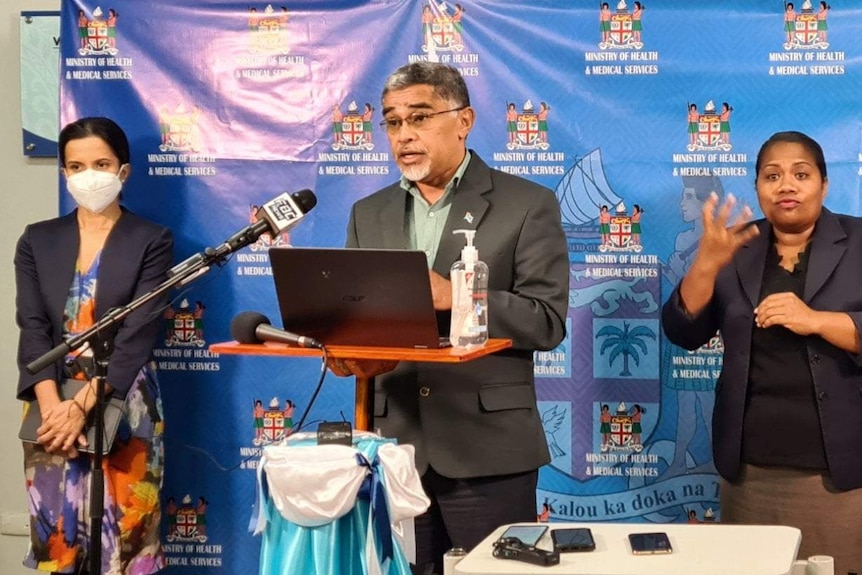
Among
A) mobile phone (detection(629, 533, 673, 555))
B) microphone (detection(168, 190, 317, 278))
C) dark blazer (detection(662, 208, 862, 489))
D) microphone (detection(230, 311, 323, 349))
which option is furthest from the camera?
dark blazer (detection(662, 208, 862, 489))

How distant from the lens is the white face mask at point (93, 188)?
4082 mm

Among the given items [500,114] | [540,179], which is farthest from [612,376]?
[500,114]

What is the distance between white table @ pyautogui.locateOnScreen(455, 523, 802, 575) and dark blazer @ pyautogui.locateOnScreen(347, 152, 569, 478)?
574mm

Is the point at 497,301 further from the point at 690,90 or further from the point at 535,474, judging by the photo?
the point at 690,90

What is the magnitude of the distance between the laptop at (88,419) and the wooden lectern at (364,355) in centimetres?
149

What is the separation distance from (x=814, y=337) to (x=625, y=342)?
3.06 feet

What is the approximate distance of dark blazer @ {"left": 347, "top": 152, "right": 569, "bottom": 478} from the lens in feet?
9.66

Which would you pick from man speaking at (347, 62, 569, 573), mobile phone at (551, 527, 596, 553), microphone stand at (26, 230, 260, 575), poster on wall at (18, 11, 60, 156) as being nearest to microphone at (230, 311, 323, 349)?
microphone stand at (26, 230, 260, 575)

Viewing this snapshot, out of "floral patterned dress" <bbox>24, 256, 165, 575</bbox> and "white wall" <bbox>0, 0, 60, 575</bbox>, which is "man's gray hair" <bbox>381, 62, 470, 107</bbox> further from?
"white wall" <bbox>0, 0, 60, 575</bbox>

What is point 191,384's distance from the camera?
4539 mm

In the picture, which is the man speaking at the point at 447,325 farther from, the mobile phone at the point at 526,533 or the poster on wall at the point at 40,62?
the poster on wall at the point at 40,62

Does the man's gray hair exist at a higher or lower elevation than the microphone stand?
higher

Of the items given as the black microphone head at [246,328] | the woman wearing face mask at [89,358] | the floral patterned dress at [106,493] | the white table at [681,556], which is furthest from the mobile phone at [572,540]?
the floral patterned dress at [106,493]

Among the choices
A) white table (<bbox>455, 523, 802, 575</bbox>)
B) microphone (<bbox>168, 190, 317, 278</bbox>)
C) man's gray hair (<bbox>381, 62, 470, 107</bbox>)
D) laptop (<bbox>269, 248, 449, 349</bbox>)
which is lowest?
white table (<bbox>455, 523, 802, 575</bbox>)
